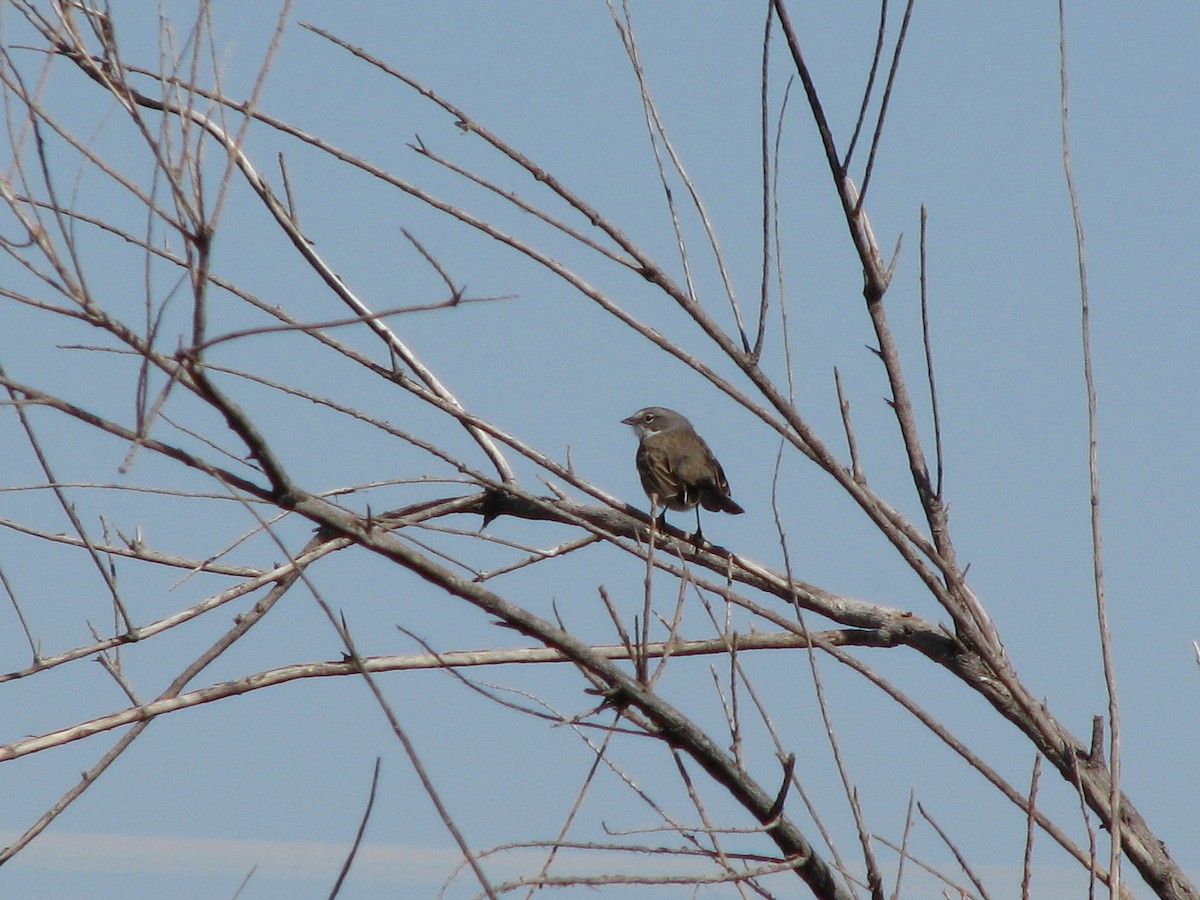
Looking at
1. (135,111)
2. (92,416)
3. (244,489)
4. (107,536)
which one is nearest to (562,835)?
(244,489)

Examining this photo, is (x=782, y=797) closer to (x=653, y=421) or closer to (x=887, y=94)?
(x=887, y=94)

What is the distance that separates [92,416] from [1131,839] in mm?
2844

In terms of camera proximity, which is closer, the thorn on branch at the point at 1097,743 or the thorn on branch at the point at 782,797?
the thorn on branch at the point at 782,797

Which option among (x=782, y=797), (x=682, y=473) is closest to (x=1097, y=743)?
(x=782, y=797)

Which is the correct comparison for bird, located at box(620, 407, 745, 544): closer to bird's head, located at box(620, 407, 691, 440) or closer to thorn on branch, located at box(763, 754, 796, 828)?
bird's head, located at box(620, 407, 691, 440)

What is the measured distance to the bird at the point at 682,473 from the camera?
29.6ft

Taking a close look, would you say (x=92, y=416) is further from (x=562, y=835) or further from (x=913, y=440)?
(x=913, y=440)

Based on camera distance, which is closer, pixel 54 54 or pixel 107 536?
→ pixel 54 54

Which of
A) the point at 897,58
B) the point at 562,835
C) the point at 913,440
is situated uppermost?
the point at 897,58

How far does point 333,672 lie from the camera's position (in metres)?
3.84

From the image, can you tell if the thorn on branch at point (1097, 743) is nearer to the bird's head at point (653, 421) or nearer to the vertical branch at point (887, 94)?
the vertical branch at point (887, 94)

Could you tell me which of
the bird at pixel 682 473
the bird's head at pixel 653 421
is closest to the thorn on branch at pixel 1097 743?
the bird at pixel 682 473

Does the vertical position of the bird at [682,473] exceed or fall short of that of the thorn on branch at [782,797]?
it exceeds it

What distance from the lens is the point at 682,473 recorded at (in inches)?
360
